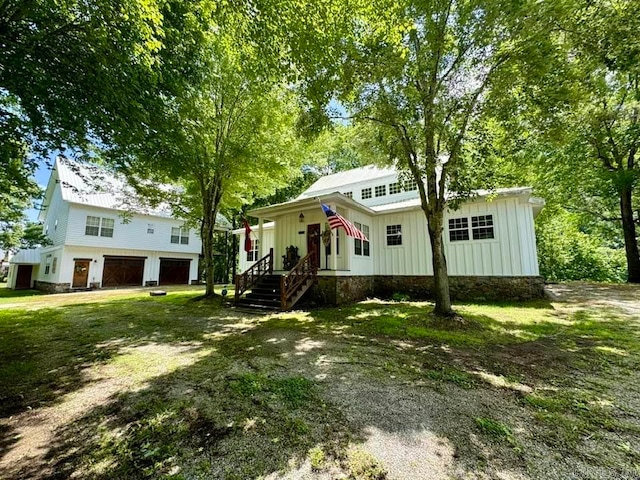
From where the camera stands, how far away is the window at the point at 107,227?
1892 centimetres

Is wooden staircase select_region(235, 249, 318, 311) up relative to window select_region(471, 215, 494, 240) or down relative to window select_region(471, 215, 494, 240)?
down

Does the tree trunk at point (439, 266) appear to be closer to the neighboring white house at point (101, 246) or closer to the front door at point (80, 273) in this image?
the neighboring white house at point (101, 246)

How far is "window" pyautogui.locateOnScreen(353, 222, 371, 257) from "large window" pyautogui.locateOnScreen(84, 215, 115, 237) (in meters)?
18.0

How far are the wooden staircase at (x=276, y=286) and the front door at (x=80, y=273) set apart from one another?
1437 cm

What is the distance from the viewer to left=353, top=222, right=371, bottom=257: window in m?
11.5

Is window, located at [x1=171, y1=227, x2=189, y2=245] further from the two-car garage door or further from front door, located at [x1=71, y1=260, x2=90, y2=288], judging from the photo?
front door, located at [x1=71, y1=260, x2=90, y2=288]

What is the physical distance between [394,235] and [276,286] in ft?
19.2

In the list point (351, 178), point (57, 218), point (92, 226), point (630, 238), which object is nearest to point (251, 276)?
point (351, 178)

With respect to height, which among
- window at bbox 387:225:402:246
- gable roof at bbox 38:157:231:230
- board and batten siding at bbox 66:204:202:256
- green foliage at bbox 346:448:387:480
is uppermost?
gable roof at bbox 38:157:231:230

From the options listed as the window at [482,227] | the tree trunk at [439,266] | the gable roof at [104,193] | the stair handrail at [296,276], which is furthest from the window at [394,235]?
the gable roof at [104,193]

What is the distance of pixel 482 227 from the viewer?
417 inches

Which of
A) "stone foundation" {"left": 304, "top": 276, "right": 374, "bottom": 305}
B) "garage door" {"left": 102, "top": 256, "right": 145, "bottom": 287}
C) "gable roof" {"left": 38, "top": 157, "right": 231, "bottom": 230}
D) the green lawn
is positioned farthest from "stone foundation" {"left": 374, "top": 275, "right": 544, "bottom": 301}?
"garage door" {"left": 102, "top": 256, "right": 145, "bottom": 287}

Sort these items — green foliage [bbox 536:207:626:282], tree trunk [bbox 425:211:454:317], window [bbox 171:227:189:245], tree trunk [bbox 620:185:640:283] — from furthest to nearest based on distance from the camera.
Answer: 1. window [bbox 171:227:189:245]
2. green foliage [bbox 536:207:626:282]
3. tree trunk [bbox 620:185:640:283]
4. tree trunk [bbox 425:211:454:317]

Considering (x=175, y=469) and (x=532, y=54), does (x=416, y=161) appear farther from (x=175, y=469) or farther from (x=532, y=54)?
(x=175, y=469)
